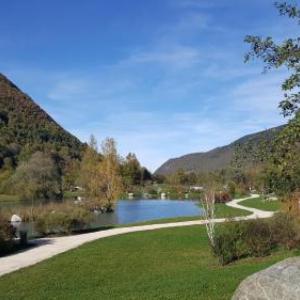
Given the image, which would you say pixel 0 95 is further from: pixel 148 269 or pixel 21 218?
pixel 148 269

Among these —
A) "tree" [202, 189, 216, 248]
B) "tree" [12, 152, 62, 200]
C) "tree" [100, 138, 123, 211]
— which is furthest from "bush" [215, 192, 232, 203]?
"tree" [202, 189, 216, 248]

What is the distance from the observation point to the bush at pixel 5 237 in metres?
16.6

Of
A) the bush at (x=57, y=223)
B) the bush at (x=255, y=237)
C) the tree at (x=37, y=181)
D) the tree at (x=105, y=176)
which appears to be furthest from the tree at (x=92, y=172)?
the bush at (x=255, y=237)

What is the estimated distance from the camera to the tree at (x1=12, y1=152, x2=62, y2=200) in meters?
64.9

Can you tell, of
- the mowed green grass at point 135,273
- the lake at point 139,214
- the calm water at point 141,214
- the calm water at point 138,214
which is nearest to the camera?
the mowed green grass at point 135,273

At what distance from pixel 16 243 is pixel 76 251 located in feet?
9.87

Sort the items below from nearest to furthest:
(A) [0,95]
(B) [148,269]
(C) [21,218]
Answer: (B) [148,269] < (C) [21,218] < (A) [0,95]

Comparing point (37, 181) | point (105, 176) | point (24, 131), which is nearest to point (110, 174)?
point (105, 176)

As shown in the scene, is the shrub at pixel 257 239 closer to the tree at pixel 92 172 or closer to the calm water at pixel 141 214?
the calm water at pixel 141 214

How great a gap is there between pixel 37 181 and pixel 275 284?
62.4 meters

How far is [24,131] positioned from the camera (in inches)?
4776

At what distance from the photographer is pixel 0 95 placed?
150500 mm

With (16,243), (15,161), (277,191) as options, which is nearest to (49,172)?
(15,161)

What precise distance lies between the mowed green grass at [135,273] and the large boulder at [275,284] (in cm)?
262
